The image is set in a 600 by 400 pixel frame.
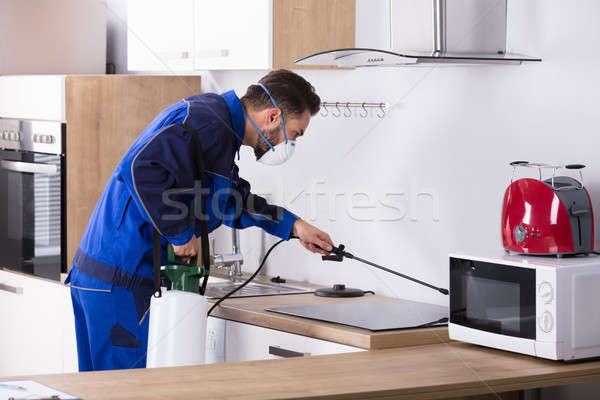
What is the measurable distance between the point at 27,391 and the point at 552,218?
122cm

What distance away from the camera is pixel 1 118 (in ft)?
12.1

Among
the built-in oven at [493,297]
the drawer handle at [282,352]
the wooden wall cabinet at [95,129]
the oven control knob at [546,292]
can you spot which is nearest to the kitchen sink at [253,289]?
the drawer handle at [282,352]

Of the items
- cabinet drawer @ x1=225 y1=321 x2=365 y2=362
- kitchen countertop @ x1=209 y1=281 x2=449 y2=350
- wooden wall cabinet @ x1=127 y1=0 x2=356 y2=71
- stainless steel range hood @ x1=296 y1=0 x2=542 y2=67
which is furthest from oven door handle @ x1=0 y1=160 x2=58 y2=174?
stainless steel range hood @ x1=296 y1=0 x2=542 y2=67

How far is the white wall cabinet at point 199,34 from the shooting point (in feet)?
9.37

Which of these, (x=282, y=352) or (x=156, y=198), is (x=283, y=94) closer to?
(x=156, y=198)

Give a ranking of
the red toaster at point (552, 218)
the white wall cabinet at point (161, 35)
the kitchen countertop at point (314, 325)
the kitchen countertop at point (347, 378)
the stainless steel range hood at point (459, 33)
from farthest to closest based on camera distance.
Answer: the white wall cabinet at point (161, 35) < the stainless steel range hood at point (459, 33) < the kitchen countertop at point (314, 325) < the red toaster at point (552, 218) < the kitchen countertop at point (347, 378)

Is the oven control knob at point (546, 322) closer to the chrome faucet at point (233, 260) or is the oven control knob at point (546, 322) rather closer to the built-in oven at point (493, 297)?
the built-in oven at point (493, 297)

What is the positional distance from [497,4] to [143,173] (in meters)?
1.04

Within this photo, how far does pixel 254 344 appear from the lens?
2.59 metres

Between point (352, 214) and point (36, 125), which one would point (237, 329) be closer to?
point (352, 214)

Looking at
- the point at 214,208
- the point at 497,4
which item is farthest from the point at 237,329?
the point at 497,4

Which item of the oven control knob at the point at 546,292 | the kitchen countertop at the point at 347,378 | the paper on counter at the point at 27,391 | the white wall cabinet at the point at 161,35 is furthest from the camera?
the white wall cabinet at the point at 161,35

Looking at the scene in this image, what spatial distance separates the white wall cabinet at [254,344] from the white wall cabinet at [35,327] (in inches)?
35.0

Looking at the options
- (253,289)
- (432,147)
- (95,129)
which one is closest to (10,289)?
(95,129)
